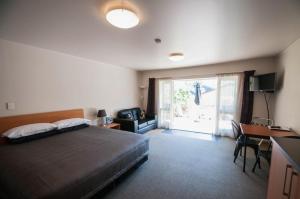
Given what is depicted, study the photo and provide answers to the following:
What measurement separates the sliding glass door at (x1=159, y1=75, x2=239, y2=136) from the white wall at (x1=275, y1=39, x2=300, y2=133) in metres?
1.07

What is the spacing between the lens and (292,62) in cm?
274

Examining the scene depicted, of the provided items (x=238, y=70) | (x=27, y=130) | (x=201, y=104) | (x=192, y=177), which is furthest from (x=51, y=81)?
(x=201, y=104)

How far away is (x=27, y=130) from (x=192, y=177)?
3.07m

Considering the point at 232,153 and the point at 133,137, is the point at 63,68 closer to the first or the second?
the point at 133,137

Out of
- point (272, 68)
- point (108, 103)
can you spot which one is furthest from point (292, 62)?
point (108, 103)

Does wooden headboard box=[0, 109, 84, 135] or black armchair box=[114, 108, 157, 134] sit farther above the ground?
wooden headboard box=[0, 109, 84, 135]

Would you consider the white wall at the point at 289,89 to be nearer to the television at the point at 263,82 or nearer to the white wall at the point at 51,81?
the television at the point at 263,82

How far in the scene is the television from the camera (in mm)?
3228

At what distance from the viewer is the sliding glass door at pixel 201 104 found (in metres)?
4.42

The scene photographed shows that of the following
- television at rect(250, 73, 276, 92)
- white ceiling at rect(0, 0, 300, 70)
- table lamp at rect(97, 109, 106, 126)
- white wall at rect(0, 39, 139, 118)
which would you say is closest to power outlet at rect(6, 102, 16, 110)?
white wall at rect(0, 39, 139, 118)

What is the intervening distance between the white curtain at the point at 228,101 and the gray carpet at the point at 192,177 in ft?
3.85

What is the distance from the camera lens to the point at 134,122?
4309 millimetres

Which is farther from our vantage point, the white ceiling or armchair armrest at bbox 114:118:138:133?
armchair armrest at bbox 114:118:138:133

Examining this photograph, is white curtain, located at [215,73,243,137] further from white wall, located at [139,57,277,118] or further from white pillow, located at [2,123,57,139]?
white pillow, located at [2,123,57,139]
